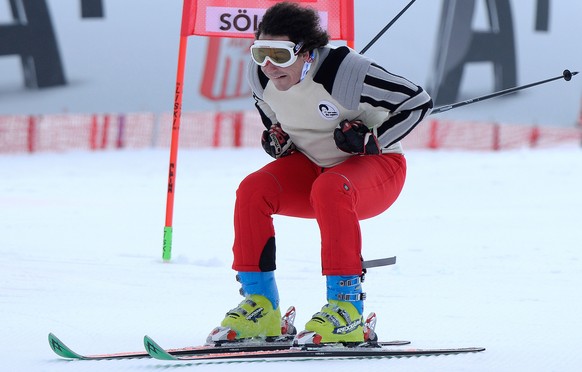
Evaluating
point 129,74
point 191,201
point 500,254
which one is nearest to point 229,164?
point 129,74

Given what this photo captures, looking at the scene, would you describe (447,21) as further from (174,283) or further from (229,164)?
(174,283)

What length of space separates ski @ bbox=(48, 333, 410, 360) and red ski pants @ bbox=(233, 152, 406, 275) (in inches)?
9.8

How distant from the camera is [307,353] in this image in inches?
131

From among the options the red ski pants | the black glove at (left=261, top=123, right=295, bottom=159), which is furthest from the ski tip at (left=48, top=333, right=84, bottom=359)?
the black glove at (left=261, top=123, right=295, bottom=159)

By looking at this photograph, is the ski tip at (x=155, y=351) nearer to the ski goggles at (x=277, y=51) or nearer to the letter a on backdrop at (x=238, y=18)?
the ski goggles at (x=277, y=51)

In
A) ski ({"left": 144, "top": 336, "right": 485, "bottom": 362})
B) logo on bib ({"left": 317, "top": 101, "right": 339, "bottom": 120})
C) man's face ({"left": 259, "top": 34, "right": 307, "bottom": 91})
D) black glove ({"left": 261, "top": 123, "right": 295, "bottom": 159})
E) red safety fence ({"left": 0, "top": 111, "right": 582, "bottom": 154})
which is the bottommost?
red safety fence ({"left": 0, "top": 111, "right": 582, "bottom": 154})

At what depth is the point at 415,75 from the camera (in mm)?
11430

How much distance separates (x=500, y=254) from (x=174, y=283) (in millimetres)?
2135

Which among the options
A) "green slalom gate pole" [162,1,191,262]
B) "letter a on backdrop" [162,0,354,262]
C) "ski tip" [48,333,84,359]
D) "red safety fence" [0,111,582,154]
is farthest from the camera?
"red safety fence" [0,111,582,154]

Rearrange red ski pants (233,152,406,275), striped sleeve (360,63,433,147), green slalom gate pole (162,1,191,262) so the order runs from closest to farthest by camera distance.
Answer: red ski pants (233,152,406,275)
striped sleeve (360,63,433,147)
green slalom gate pole (162,1,191,262)

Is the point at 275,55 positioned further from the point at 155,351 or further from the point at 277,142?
the point at 155,351

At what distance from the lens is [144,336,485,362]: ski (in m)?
3.16

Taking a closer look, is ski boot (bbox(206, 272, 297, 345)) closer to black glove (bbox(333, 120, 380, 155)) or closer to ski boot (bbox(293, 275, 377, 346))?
ski boot (bbox(293, 275, 377, 346))

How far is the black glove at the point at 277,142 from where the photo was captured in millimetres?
3756
